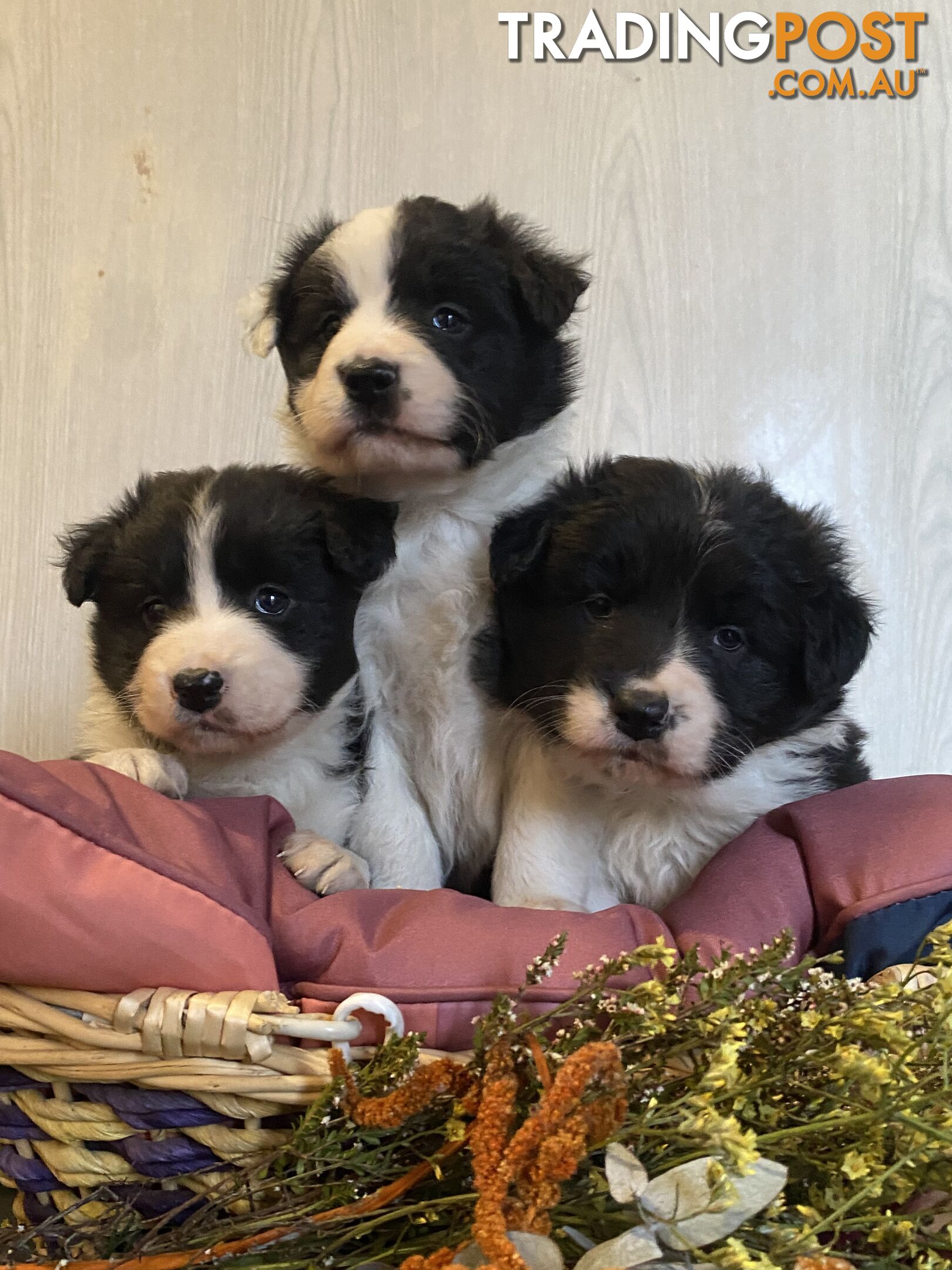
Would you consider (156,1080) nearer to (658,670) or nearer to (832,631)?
(658,670)

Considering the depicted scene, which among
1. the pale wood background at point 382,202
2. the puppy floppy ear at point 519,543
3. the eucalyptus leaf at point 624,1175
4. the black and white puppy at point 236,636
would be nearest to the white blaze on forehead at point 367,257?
the black and white puppy at point 236,636

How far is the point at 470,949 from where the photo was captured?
1239 mm

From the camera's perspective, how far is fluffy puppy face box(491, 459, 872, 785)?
1.55m

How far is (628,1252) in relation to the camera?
788mm

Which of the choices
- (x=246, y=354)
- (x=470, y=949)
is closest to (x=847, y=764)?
(x=470, y=949)

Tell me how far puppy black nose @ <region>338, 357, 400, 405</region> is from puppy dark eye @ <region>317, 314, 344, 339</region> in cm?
22

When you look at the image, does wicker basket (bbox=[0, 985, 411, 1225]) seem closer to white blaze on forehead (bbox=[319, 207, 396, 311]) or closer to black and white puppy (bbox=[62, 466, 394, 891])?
black and white puppy (bbox=[62, 466, 394, 891])

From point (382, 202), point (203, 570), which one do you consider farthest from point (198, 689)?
point (382, 202)

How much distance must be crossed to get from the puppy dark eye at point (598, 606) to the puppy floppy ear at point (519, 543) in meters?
0.11

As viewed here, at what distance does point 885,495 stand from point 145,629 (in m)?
2.19

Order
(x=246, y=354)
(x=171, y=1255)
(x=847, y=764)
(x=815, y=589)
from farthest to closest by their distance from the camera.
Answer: (x=246, y=354) → (x=847, y=764) → (x=815, y=589) → (x=171, y=1255)

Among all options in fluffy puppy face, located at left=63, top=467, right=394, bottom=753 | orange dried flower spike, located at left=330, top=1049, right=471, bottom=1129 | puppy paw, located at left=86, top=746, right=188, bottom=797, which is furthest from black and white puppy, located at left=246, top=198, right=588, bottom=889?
orange dried flower spike, located at left=330, top=1049, right=471, bottom=1129

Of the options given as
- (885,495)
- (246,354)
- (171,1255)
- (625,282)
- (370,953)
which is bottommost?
(171,1255)

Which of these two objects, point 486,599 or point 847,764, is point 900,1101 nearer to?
point 847,764
